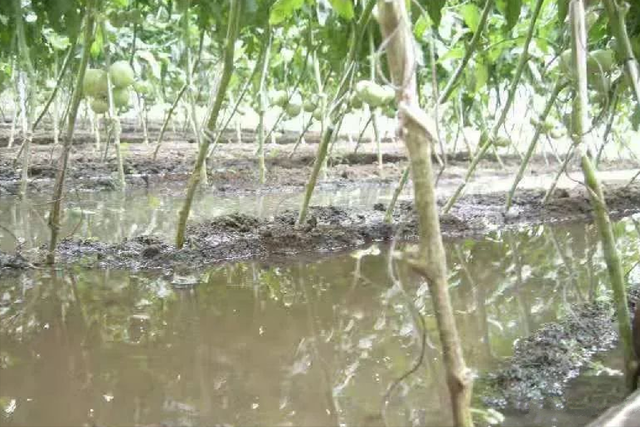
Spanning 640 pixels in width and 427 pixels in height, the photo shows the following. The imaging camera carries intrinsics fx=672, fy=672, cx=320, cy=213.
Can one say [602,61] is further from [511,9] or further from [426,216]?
[426,216]

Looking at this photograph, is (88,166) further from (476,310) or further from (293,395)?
(293,395)

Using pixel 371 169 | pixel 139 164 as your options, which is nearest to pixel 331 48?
pixel 139 164

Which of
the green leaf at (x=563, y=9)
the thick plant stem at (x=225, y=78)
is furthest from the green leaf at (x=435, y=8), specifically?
the thick plant stem at (x=225, y=78)

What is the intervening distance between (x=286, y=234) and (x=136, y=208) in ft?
6.78

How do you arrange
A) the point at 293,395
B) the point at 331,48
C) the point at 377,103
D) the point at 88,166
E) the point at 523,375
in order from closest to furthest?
1. the point at 293,395
2. the point at 523,375
3. the point at 377,103
4. the point at 331,48
5. the point at 88,166

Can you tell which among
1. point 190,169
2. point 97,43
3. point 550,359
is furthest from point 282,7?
point 190,169

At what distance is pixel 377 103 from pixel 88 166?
5.14 m

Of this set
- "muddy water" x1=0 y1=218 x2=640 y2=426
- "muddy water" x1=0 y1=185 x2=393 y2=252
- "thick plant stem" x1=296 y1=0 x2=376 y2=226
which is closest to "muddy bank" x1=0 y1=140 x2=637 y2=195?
"muddy water" x1=0 y1=185 x2=393 y2=252

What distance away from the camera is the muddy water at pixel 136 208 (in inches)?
159

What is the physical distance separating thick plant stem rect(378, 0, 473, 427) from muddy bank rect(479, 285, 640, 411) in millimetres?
652

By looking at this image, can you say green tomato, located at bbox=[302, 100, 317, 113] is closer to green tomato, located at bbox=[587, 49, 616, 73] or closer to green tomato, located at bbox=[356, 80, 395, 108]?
green tomato, located at bbox=[356, 80, 395, 108]

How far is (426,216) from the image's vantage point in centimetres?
118

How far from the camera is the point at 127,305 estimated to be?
8.43 ft

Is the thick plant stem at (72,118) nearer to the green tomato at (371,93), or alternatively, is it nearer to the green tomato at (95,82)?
the green tomato at (95,82)
